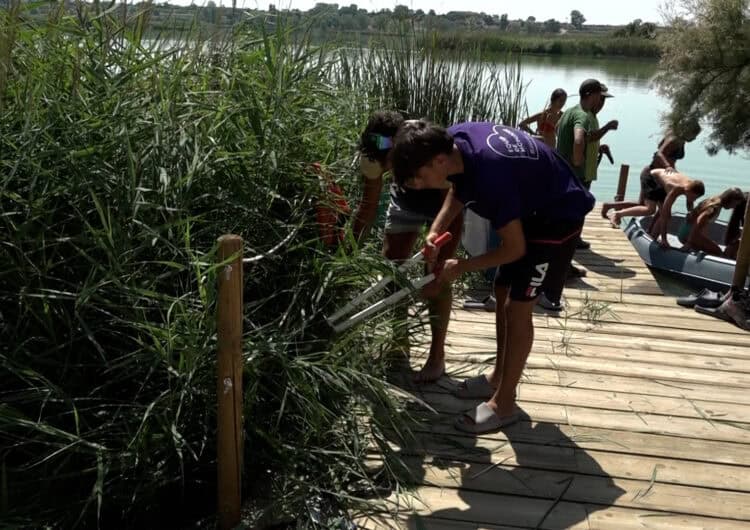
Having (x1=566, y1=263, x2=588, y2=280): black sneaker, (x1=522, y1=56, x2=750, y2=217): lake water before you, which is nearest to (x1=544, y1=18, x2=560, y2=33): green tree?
(x1=522, y1=56, x2=750, y2=217): lake water

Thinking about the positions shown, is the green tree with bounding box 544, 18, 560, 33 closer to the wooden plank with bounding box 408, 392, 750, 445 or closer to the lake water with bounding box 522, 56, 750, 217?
the lake water with bounding box 522, 56, 750, 217

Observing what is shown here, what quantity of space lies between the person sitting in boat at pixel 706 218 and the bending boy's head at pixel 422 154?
5.17 m

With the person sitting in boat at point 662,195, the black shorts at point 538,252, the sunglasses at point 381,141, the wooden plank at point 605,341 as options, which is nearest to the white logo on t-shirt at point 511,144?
the black shorts at point 538,252

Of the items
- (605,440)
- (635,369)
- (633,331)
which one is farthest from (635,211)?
(605,440)

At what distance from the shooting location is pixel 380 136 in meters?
2.99

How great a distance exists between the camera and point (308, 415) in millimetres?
2475

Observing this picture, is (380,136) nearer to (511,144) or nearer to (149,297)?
(511,144)

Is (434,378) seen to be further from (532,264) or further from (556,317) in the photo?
(556,317)

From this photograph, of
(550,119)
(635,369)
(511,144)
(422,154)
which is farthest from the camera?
(550,119)

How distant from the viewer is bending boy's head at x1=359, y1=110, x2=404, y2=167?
2.98 metres

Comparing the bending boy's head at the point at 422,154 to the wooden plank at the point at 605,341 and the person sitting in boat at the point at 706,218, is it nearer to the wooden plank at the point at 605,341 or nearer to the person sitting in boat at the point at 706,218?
the wooden plank at the point at 605,341

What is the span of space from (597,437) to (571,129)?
3715mm

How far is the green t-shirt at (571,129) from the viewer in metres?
6.14

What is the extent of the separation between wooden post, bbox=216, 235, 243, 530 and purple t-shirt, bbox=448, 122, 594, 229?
0.91 m
